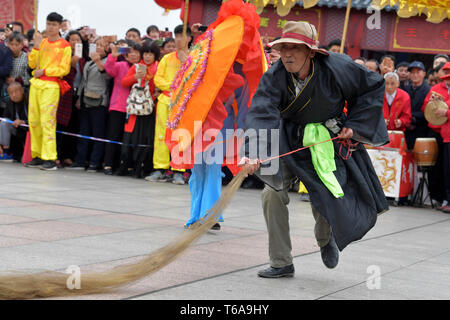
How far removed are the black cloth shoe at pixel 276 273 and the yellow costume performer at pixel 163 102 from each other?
209 inches

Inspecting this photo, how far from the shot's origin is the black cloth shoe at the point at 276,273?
4.71 meters

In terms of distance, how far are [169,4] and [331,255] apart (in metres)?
9.34

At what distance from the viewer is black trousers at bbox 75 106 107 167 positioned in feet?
37.0

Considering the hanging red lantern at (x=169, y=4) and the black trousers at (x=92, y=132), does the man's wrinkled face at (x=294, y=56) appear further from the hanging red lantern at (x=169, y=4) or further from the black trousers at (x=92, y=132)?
the hanging red lantern at (x=169, y=4)

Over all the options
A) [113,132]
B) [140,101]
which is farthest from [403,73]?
[113,132]

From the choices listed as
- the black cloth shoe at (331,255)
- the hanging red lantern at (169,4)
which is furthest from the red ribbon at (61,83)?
the black cloth shoe at (331,255)

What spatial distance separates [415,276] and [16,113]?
8245mm

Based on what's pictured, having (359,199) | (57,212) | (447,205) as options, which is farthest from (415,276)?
(447,205)

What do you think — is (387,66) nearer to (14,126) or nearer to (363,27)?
(14,126)

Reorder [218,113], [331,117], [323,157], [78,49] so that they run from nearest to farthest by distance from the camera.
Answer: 1. [323,157]
2. [331,117]
3. [218,113]
4. [78,49]

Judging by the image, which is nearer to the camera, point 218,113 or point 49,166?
point 218,113

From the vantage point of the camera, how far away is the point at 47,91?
35.3 ft

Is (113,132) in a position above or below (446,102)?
below

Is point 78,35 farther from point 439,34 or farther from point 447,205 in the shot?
point 439,34
